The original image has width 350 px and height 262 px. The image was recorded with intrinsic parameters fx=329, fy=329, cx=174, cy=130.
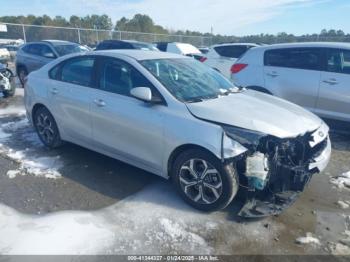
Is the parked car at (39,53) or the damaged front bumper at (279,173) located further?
the parked car at (39,53)

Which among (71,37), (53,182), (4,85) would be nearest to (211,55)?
(4,85)

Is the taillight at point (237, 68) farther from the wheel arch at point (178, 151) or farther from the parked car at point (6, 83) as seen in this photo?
the parked car at point (6, 83)

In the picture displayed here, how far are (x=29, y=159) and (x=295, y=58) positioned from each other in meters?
5.34

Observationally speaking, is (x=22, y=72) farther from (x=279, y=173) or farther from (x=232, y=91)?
(x=279, y=173)

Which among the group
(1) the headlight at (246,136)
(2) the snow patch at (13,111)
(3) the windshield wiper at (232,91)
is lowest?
(2) the snow patch at (13,111)

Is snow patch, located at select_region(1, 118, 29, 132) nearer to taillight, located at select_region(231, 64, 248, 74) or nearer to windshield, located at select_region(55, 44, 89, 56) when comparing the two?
windshield, located at select_region(55, 44, 89, 56)

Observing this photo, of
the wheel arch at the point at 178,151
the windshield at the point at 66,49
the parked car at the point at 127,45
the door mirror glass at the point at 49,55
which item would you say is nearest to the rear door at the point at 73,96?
the wheel arch at the point at 178,151

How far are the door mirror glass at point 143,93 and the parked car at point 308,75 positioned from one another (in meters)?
3.83

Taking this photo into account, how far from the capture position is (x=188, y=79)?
431 cm

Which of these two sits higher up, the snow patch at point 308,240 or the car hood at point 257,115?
the car hood at point 257,115

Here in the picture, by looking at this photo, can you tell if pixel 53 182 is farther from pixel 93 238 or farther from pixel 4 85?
pixel 4 85

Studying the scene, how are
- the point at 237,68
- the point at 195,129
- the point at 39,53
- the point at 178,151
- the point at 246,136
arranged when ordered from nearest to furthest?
the point at 246,136 < the point at 195,129 < the point at 178,151 < the point at 237,68 < the point at 39,53

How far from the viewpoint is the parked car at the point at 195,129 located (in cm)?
348

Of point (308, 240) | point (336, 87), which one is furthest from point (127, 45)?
point (308, 240)
